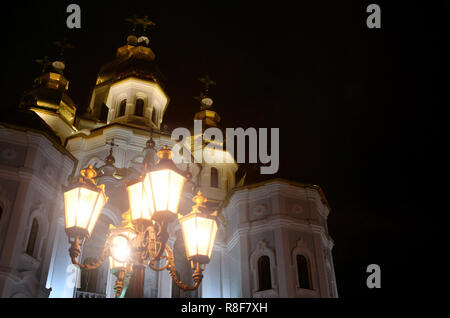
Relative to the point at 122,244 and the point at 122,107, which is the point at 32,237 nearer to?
the point at 122,244

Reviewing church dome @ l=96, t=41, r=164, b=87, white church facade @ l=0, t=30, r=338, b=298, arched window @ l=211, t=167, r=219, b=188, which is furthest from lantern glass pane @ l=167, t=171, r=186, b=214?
church dome @ l=96, t=41, r=164, b=87

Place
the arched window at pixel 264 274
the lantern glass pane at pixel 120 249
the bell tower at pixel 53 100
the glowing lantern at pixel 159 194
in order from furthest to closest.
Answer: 1. the bell tower at pixel 53 100
2. the arched window at pixel 264 274
3. the lantern glass pane at pixel 120 249
4. the glowing lantern at pixel 159 194

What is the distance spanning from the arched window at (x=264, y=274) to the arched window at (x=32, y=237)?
883 cm

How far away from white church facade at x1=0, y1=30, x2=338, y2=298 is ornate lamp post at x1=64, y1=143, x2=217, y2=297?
183 centimetres

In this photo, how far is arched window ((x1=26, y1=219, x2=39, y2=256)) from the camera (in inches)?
580

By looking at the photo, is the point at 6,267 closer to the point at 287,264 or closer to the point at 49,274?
the point at 49,274

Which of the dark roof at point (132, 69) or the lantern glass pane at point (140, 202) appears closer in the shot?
the lantern glass pane at point (140, 202)

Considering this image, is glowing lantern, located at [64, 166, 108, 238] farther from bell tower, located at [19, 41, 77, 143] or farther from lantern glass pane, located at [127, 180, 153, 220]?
bell tower, located at [19, 41, 77, 143]

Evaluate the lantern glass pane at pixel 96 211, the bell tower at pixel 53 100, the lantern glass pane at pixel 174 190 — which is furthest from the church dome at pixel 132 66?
the lantern glass pane at pixel 174 190

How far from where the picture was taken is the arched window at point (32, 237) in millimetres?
14742

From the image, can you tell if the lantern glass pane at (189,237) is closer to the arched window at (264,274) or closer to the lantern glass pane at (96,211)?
the lantern glass pane at (96,211)

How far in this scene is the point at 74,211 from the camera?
6844 mm

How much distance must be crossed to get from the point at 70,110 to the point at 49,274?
12.6 meters

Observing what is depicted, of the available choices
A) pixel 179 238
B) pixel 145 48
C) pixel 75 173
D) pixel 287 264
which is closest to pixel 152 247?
pixel 287 264
